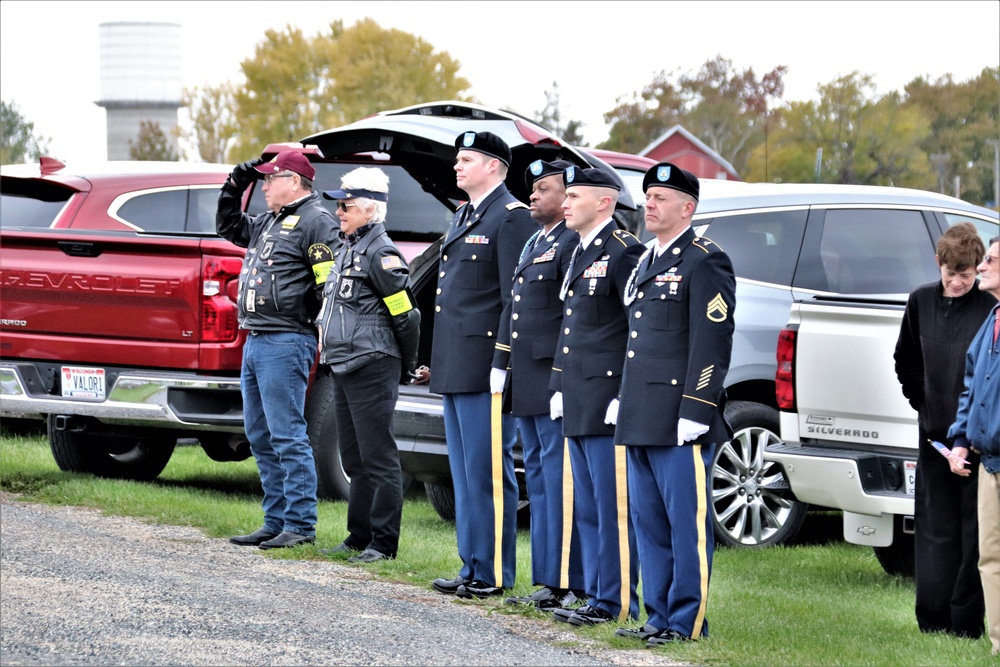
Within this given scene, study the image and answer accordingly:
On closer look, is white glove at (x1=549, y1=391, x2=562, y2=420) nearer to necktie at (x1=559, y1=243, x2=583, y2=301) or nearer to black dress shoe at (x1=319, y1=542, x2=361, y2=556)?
necktie at (x1=559, y1=243, x2=583, y2=301)

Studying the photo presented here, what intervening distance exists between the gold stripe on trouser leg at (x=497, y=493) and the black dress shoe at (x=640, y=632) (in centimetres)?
105

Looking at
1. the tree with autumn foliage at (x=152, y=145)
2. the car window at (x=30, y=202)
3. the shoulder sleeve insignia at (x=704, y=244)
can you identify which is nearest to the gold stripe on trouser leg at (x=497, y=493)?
the shoulder sleeve insignia at (x=704, y=244)

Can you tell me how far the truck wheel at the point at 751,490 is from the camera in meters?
8.66

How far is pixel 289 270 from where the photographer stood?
26.1ft

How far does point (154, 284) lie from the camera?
8.84m

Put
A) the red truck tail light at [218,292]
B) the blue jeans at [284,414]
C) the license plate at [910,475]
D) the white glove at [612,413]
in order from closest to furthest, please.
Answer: the white glove at [612,413] < the license plate at [910,475] < the blue jeans at [284,414] < the red truck tail light at [218,292]

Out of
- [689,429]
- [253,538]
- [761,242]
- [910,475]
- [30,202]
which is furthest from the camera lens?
[30,202]

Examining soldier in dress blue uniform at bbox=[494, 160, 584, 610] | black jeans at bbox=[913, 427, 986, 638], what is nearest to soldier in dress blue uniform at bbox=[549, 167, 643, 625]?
soldier in dress blue uniform at bbox=[494, 160, 584, 610]

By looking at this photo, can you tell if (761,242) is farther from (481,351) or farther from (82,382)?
(82,382)

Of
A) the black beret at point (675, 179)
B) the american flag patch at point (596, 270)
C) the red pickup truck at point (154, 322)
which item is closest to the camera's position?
the black beret at point (675, 179)

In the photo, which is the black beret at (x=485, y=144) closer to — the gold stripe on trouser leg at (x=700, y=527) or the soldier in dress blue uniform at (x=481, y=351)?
the soldier in dress blue uniform at (x=481, y=351)

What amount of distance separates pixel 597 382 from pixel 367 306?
67.9 inches

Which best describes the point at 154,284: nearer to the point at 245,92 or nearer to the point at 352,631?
the point at 352,631

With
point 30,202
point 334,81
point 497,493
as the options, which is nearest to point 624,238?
point 497,493
